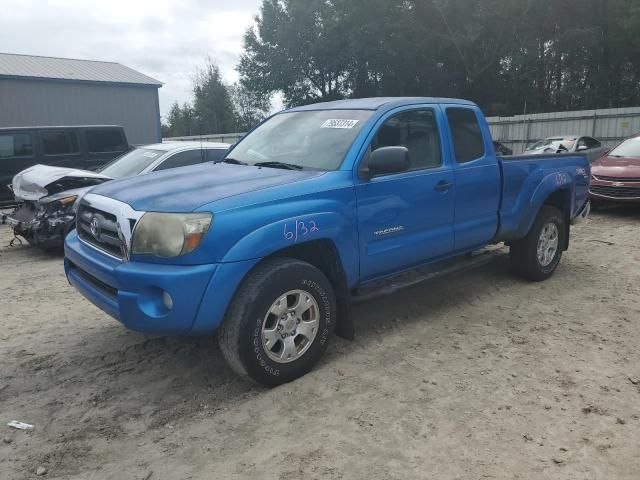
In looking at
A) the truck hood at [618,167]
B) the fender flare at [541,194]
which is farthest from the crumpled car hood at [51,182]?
the truck hood at [618,167]

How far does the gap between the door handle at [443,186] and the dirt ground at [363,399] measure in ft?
3.84

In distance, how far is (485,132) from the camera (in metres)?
5.14

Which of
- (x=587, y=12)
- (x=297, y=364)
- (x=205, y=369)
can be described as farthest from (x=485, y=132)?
(x=587, y=12)

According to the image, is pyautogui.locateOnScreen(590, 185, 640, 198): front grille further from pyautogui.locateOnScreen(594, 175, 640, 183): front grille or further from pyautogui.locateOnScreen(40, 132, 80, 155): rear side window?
pyautogui.locateOnScreen(40, 132, 80, 155): rear side window

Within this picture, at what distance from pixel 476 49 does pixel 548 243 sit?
3325cm

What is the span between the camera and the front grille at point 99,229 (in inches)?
138

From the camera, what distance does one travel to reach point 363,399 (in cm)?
345

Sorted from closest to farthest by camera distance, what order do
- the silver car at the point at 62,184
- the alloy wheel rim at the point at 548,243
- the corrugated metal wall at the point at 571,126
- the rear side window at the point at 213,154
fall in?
the alloy wheel rim at the point at 548,243
the silver car at the point at 62,184
the rear side window at the point at 213,154
the corrugated metal wall at the point at 571,126

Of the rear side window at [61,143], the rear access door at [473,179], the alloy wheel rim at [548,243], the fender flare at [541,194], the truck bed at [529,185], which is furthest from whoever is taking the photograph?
the rear side window at [61,143]

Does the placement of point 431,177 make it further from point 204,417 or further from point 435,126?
point 204,417

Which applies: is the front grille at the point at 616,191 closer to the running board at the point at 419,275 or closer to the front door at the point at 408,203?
the running board at the point at 419,275

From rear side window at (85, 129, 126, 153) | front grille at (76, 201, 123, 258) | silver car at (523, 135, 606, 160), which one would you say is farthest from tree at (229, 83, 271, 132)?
front grille at (76, 201, 123, 258)

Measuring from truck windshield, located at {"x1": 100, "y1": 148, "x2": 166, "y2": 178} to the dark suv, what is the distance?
3.22 meters

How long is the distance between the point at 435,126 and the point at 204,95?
46.9 meters
